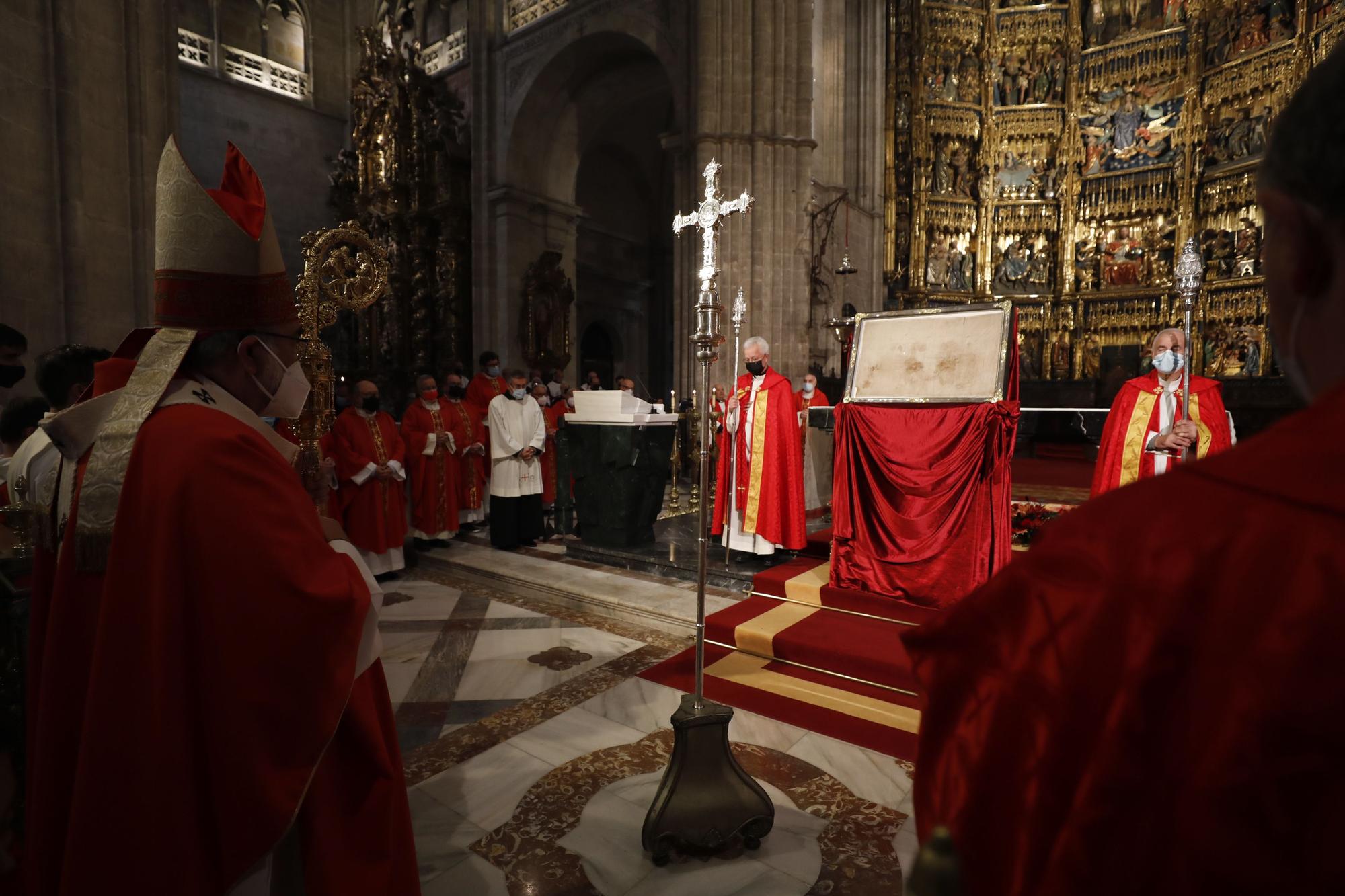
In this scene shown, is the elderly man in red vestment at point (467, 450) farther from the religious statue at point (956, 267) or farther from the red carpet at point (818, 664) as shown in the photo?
the religious statue at point (956, 267)

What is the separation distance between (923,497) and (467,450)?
5027 mm

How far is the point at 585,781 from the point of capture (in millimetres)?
2893

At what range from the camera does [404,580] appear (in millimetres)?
6359

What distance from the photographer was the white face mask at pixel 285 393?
1.57 meters

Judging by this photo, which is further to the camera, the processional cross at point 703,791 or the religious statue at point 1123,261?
the religious statue at point 1123,261

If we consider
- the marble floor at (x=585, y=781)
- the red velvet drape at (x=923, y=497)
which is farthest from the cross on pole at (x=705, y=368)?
A: the red velvet drape at (x=923, y=497)

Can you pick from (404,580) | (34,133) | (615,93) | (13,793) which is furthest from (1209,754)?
(615,93)

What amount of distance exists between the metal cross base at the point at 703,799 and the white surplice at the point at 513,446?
495cm

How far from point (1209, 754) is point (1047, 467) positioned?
1169 centimetres

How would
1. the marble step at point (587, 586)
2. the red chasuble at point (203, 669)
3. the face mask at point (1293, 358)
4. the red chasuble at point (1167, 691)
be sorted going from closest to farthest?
the red chasuble at point (1167, 691) → the face mask at point (1293, 358) → the red chasuble at point (203, 669) → the marble step at point (587, 586)

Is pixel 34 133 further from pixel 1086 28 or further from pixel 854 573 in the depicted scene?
pixel 1086 28

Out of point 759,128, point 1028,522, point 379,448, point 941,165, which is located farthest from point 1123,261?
point 379,448


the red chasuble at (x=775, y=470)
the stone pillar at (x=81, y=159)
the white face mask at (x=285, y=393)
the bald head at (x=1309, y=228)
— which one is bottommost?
the red chasuble at (x=775, y=470)

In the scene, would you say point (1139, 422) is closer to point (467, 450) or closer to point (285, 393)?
point (285, 393)
